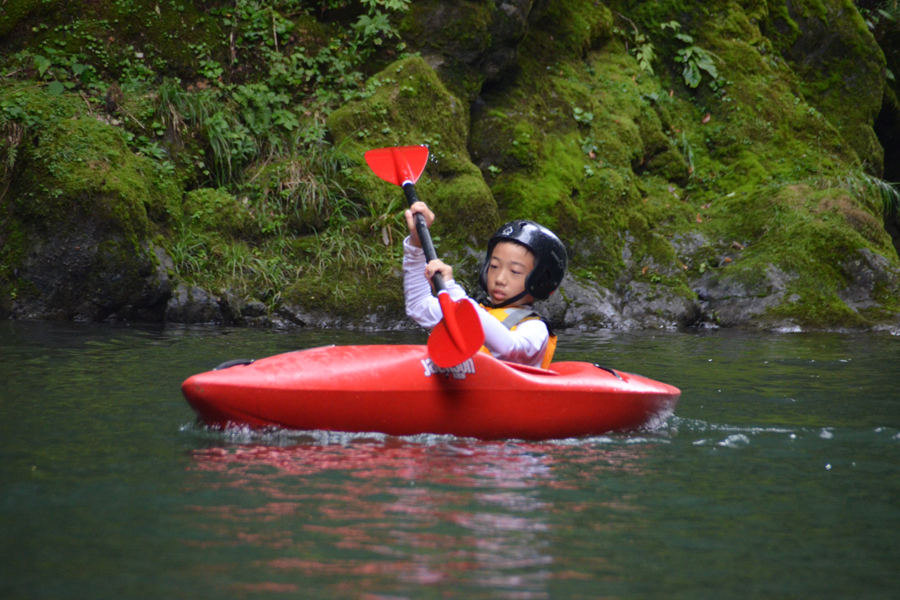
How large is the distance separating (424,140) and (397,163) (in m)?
3.93

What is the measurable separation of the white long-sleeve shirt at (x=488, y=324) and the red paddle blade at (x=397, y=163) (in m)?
0.80

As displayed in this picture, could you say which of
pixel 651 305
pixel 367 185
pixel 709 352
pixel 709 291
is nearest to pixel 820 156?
pixel 709 291

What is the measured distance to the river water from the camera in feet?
5.39

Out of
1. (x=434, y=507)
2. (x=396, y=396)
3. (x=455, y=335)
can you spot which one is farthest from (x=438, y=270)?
(x=434, y=507)

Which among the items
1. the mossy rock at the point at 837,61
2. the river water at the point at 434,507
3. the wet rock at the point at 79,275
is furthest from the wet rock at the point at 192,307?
the mossy rock at the point at 837,61

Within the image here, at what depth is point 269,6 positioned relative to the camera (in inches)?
324

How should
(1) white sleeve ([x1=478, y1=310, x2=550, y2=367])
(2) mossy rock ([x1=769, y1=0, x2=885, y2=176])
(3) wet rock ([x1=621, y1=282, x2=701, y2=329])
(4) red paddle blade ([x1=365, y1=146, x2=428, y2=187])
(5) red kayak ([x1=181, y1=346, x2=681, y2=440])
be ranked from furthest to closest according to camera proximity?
(2) mossy rock ([x1=769, y1=0, x2=885, y2=176]), (3) wet rock ([x1=621, y1=282, x2=701, y2=329]), (4) red paddle blade ([x1=365, y1=146, x2=428, y2=187]), (1) white sleeve ([x1=478, y1=310, x2=550, y2=367]), (5) red kayak ([x1=181, y1=346, x2=681, y2=440])

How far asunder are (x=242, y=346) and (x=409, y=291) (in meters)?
2.26

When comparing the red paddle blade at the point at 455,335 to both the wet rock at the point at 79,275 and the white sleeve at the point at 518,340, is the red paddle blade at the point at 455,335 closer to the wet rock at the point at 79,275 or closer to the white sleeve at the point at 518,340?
the white sleeve at the point at 518,340

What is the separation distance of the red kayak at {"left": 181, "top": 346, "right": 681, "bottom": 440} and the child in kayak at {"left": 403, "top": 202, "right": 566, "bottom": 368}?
0.23 m

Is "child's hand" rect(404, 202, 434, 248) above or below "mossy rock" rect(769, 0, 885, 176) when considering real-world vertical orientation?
below

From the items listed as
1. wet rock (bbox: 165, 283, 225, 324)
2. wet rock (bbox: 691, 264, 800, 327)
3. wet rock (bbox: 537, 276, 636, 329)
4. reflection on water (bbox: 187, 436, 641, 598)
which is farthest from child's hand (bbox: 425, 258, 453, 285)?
wet rock (bbox: 691, 264, 800, 327)

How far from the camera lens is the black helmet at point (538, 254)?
137 inches

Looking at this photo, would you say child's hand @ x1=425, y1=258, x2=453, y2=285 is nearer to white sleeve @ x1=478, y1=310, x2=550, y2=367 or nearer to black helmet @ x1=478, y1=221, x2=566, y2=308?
white sleeve @ x1=478, y1=310, x2=550, y2=367
